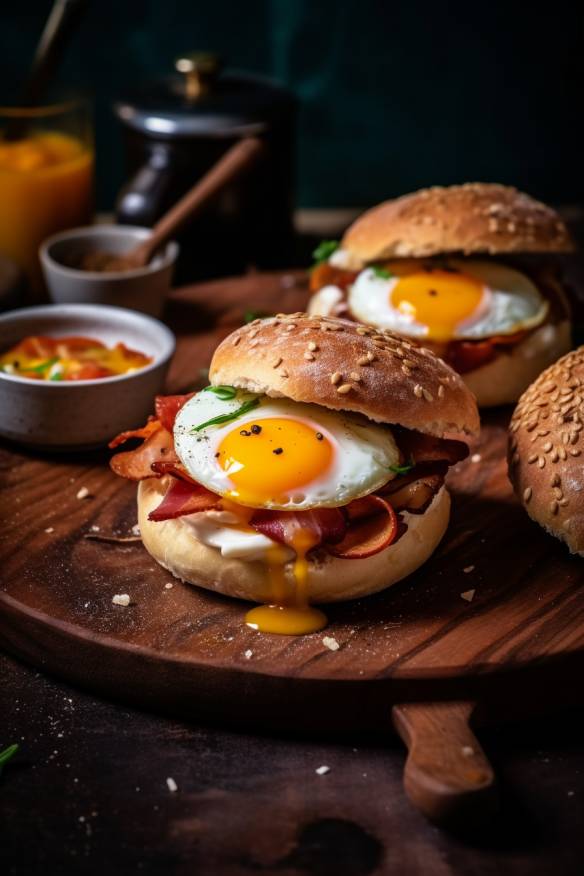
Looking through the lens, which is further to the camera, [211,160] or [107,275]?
[211,160]

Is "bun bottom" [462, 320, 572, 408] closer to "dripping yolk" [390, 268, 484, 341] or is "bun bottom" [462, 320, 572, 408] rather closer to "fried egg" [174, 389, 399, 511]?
"dripping yolk" [390, 268, 484, 341]

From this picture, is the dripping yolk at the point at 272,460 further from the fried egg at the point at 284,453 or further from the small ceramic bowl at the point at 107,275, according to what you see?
the small ceramic bowl at the point at 107,275

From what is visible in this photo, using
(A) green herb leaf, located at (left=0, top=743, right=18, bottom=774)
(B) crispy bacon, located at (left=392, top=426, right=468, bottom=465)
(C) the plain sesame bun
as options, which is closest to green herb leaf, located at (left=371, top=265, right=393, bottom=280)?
(C) the plain sesame bun

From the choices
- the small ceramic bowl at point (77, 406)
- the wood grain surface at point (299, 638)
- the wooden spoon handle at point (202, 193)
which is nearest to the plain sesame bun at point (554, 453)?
the wood grain surface at point (299, 638)

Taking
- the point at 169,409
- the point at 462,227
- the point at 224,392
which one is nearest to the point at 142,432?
the point at 169,409

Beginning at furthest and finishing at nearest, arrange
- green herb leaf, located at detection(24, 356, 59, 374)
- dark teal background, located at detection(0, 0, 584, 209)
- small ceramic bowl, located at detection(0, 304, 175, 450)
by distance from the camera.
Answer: dark teal background, located at detection(0, 0, 584, 209) → green herb leaf, located at detection(24, 356, 59, 374) → small ceramic bowl, located at detection(0, 304, 175, 450)

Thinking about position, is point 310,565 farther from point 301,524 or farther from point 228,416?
point 228,416

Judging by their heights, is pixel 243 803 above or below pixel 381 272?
below

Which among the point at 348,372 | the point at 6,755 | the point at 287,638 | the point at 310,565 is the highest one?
the point at 348,372
